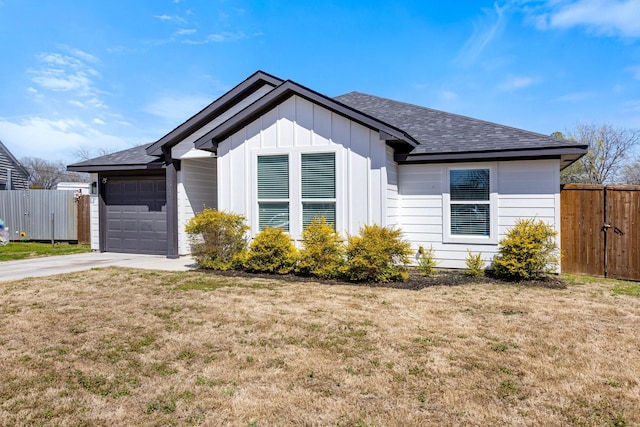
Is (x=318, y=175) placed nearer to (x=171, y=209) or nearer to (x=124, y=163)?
(x=171, y=209)

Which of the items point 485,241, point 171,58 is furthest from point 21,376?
point 171,58

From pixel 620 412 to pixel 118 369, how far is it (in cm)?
410

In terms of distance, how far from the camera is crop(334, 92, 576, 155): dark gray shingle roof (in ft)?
27.8

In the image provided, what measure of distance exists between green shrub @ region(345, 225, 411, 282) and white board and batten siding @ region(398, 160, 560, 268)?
1.65m

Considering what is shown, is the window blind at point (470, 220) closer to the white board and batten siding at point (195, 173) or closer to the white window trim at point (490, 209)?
the white window trim at point (490, 209)

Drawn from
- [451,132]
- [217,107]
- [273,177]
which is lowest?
[273,177]

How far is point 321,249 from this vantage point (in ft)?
26.3

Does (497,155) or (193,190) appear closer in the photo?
(497,155)

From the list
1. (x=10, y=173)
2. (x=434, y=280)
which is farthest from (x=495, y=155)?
(x=10, y=173)

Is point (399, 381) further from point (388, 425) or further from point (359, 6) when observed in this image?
point (359, 6)

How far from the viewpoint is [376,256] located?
7.59m

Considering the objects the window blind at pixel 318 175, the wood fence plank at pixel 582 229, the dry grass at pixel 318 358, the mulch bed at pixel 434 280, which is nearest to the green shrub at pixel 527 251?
the mulch bed at pixel 434 280

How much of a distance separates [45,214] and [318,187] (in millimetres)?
12750

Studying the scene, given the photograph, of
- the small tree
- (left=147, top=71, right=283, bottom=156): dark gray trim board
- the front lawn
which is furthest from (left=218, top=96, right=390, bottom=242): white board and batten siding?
the small tree
